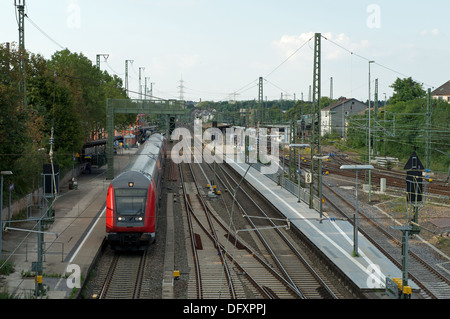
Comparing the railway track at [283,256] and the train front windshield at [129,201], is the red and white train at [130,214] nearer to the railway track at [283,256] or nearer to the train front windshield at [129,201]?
the train front windshield at [129,201]

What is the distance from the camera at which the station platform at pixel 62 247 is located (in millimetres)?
15922

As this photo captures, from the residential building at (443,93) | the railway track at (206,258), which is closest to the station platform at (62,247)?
the railway track at (206,258)

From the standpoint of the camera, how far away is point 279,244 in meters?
22.4

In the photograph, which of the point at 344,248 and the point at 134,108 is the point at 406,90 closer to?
the point at 134,108

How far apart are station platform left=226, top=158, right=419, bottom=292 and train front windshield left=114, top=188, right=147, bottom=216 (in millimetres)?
4486

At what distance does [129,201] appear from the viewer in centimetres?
1958

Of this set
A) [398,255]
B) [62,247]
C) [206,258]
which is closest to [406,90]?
[398,255]

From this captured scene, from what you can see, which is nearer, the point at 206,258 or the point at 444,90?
the point at 206,258

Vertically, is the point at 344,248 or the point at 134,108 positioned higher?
the point at 134,108

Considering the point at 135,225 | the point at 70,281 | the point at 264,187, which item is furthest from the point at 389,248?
the point at 264,187

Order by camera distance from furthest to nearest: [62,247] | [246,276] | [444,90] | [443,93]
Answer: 1. [444,90]
2. [443,93]
3. [62,247]
4. [246,276]

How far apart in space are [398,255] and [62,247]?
14184 mm

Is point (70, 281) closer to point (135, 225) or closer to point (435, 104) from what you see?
point (135, 225)

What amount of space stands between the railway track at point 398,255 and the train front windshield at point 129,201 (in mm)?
10450
